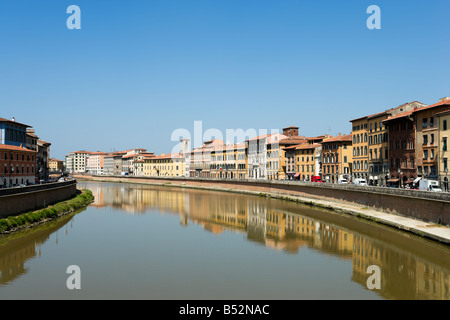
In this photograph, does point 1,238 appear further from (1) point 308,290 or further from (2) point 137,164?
(2) point 137,164

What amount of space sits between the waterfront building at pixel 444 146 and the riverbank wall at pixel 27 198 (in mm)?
38417

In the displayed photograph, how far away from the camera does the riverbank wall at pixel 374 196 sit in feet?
103

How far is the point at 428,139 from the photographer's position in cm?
4428

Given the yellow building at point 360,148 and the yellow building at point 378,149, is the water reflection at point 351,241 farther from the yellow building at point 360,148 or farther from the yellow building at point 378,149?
the yellow building at point 360,148

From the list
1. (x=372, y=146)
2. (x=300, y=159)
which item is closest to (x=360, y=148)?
(x=372, y=146)

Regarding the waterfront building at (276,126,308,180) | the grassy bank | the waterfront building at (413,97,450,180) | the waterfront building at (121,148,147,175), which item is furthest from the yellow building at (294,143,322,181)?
the waterfront building at (121,148,147,175)

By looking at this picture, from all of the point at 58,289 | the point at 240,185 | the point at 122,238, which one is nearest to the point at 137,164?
the point at 240,185

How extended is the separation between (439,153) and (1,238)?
39689mm

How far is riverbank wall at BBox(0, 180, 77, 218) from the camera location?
33094 millimetres

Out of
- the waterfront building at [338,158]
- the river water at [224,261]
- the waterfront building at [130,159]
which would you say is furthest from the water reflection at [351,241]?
the waterfront building at [130,159]

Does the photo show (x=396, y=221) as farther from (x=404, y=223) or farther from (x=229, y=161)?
(x=229, y=161)

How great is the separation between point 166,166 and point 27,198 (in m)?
107

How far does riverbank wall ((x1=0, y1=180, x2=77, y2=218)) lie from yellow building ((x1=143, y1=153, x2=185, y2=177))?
87.4 m

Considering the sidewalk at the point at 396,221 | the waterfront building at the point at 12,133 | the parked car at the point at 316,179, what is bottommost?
the sidewalk at the point at 396,221
